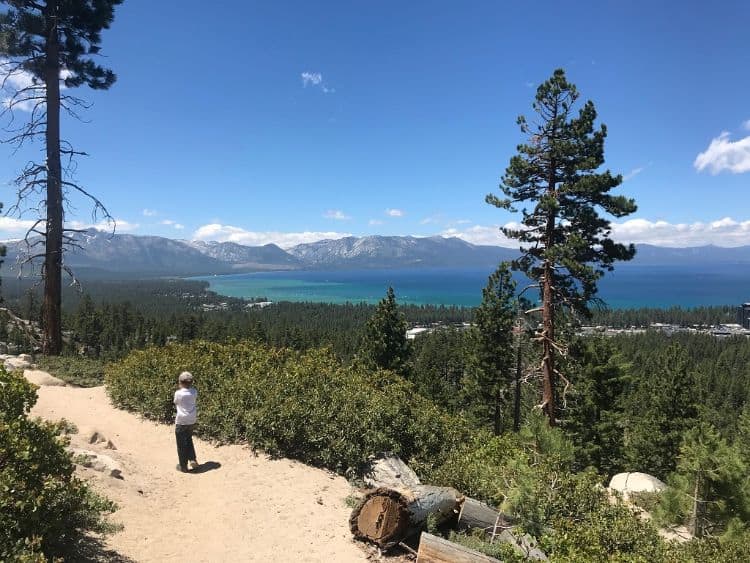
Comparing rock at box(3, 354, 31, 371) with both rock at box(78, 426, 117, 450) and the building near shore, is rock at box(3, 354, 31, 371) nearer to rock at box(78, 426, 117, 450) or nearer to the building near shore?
rock at box(78, 426, 117, 450)

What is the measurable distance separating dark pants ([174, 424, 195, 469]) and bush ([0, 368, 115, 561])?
300 centimetres

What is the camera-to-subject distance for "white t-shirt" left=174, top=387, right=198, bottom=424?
7906 mm

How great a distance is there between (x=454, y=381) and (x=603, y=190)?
185ft

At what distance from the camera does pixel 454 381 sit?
66625 mm

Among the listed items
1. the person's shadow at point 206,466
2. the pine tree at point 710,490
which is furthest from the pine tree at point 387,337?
the person's shadow at point 206,466

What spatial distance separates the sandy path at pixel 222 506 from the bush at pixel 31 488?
1.32m

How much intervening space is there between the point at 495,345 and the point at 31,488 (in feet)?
81.3

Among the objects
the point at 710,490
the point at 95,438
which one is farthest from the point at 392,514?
the point at 710,490

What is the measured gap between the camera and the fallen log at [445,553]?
518cm

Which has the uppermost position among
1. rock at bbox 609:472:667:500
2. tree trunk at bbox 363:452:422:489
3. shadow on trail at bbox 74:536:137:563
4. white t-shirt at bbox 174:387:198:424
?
white t-shirt at bbox 174:387:198:424

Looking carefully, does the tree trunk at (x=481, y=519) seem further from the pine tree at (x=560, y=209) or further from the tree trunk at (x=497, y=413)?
the tree trunk at (x=497, y=413)

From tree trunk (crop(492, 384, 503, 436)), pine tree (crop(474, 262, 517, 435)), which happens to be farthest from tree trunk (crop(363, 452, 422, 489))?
tree trunk (crop(492, 384, 503, 436))

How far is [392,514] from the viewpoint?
6.53m

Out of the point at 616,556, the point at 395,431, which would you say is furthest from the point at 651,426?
the point at 616,556
